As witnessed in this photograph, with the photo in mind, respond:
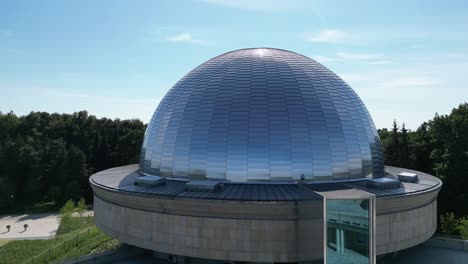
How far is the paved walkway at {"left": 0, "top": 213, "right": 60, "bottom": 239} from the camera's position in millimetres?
38656

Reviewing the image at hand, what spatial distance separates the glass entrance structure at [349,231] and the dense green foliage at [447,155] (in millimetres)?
27701

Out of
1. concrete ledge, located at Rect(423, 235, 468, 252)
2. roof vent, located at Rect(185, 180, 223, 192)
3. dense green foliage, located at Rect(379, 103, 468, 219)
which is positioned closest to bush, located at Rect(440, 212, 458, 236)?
dense green foliage, located at Rect(379, 103, 468, 219)

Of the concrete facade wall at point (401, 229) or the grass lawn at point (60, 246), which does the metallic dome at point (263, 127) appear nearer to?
the concrete facade wall at point (401, 229)

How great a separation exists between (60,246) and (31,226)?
1314 centimetres

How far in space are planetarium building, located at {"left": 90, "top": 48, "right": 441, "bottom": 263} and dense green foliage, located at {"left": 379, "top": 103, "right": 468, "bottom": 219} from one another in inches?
601

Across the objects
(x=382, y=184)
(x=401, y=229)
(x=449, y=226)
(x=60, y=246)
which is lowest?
(x=60, y=246)

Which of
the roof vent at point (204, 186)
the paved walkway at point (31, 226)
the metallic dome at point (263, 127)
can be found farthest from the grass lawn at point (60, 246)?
the roof vent at point (204, 186)

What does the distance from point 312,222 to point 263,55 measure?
13.6 meters

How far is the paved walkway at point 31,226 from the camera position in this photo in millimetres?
38656

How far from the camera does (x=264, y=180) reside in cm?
2109

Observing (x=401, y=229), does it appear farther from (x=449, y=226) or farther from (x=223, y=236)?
(x=449, y=226)

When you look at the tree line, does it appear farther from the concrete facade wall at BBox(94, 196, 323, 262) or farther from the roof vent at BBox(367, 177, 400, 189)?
the concrete facade wall at BBox(94, 196, 323, 262)

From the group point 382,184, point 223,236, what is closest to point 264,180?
point 223,236

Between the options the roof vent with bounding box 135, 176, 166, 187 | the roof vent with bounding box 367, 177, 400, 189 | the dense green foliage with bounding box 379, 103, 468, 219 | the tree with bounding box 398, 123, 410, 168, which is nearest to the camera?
the roof vent with bounding box 367, 177, 400, 189
